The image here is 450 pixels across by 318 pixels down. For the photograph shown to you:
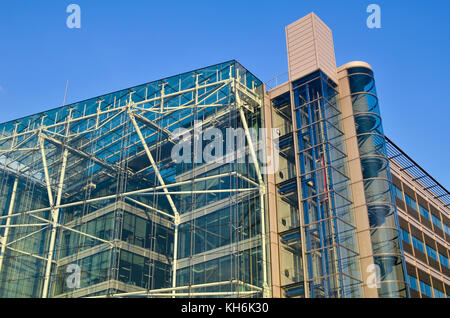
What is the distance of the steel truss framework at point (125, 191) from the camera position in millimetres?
37125

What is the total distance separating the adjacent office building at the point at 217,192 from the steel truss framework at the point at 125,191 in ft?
0.32

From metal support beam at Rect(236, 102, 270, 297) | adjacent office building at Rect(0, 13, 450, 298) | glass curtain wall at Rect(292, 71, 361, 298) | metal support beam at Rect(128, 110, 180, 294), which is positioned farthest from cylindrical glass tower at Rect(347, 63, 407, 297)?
metal support beam at Rect(128, 110, 180, 294)

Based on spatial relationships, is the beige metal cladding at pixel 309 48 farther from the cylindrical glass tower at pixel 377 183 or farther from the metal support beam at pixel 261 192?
the metal support beam at pixel 261 192

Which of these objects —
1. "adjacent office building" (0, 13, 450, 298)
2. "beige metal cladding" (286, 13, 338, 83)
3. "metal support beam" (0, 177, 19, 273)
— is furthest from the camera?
"metal support beam" (0, 177, 19, 273)

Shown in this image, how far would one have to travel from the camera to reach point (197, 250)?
36.6 metres

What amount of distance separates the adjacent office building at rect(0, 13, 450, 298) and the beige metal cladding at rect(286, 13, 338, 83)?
0.11m

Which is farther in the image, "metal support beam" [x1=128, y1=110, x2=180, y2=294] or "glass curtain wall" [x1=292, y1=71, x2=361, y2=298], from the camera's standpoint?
"metal support beam" [x1=128, y1=110, x2=180, y2=294]

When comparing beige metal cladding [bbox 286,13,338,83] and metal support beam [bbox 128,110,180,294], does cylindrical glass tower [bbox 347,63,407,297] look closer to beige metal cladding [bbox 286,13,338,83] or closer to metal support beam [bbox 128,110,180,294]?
beige metal cladding [bbox 286,13,338,83]

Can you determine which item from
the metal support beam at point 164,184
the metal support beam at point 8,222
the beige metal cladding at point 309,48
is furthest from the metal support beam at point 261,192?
the metal support beam at point 8,222

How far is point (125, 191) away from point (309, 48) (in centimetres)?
1667

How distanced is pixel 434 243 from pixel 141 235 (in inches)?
1078

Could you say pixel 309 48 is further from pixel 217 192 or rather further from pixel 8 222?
pixel 8 222

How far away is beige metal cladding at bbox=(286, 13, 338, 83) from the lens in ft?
134
